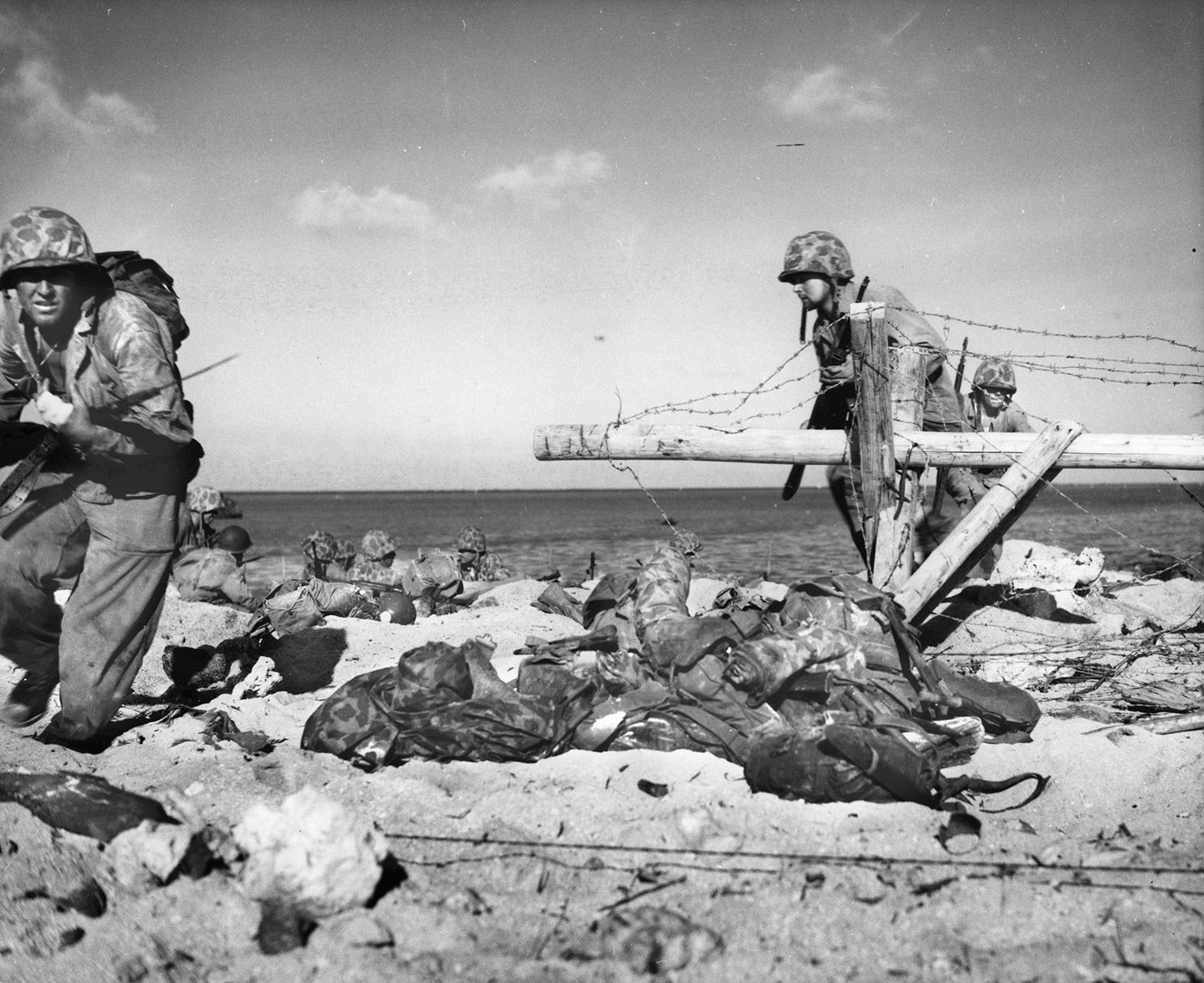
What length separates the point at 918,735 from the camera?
385 centimetres

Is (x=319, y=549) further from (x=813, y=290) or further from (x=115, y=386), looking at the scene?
(x=813, y=290)

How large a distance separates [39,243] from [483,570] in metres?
8.53

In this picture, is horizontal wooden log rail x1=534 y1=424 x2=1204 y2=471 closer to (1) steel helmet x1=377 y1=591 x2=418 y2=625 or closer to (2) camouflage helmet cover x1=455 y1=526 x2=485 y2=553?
(1) steel helmet x1=377 y1=591 x2=418 y2=625

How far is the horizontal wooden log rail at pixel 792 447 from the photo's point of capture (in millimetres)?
5375

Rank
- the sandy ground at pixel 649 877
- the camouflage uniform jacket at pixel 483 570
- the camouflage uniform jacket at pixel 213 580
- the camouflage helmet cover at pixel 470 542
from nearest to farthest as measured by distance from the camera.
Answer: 1. the sandy ground at pixel 649 877
2. the camouflage uniform jacket at pixel 213 580
3. the camouflage uniform jacket at pixel 483 570
4. the camouflage helmet cover at pixel 470 542

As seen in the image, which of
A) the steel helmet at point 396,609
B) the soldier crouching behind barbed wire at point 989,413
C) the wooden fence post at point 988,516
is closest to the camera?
the wooden fence post at point 988,516

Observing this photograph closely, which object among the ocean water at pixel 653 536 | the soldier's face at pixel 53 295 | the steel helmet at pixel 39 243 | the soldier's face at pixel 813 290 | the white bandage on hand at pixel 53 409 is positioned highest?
the soldier's face at pixel 813 290

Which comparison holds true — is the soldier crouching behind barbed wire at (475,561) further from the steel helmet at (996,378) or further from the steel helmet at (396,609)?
the steel helmet at (996,378)

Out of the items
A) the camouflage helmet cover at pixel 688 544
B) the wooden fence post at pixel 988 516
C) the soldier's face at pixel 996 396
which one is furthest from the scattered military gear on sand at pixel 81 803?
the soldier's face at pixel 996 396

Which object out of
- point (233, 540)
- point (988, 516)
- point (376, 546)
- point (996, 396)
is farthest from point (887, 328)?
point (233, 540)

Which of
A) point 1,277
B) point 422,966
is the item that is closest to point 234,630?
point 1,277

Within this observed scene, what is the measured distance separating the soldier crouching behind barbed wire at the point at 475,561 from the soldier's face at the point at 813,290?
22.7ft

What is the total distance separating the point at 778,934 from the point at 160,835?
6.34 ft

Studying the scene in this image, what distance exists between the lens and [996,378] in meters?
8.79
